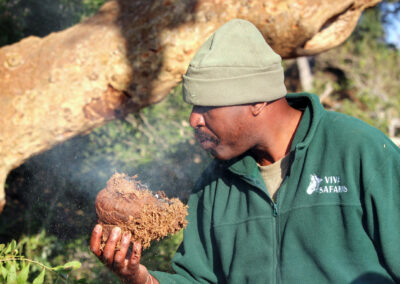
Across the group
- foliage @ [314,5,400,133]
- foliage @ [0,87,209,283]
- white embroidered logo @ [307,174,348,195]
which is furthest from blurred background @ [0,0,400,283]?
foliage @ [314,5,400,133]

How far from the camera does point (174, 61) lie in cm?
378

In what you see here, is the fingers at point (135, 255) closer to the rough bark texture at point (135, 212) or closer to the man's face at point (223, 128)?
the rough bark texture at point (135, 212)

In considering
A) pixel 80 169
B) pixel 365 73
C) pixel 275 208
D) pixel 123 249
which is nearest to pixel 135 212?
pixel 123 249

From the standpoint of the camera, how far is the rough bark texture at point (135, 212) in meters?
2.35

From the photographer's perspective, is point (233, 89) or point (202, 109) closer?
point (233, 89)

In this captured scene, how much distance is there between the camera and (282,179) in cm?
275

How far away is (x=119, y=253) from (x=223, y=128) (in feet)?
2.87

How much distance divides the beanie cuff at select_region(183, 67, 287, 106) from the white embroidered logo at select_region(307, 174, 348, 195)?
0.52 m

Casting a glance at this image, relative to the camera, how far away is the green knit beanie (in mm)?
2389

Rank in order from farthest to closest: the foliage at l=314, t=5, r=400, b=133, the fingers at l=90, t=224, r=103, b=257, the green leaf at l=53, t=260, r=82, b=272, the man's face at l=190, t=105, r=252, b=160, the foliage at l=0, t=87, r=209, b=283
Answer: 1. the foliage at l=314, t=5, r=400, b=133
2. the foliage at l=0, t=87, r=209, b=283
3. the man's face at l=190, t=105, r=252, b=160
4. the fingers at l=90, t=224, r=103, b=257
5. the green leaf at l=53, t=260, r=82, b=272

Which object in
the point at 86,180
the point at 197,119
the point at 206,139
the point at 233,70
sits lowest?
the point at 86,180

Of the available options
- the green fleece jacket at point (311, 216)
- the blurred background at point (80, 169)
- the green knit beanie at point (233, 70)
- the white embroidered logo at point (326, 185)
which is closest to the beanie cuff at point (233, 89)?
the green knit beanie at point (233, 70)

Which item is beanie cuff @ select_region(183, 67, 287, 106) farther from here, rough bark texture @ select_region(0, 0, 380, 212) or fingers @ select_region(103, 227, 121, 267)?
rough bark texture @ select_region(0, 0, 380, 212)

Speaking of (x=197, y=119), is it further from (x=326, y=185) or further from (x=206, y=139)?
(x=326, y=185)
